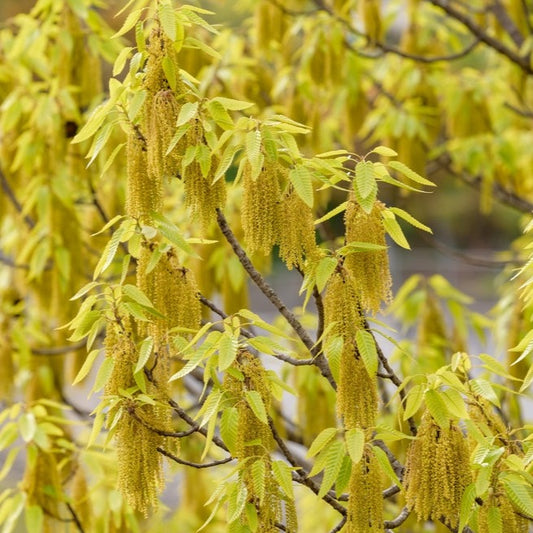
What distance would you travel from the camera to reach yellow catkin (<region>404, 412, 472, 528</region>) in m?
1.56

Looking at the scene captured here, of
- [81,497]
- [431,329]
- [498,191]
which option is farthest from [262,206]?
[498,191]

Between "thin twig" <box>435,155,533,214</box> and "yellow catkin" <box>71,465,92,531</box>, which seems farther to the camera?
"thin twig" <box>435,155,533,214</box>

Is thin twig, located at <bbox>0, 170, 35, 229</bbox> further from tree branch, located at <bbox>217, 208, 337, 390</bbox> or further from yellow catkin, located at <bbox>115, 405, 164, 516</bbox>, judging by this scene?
A: yellow catkin, located at <bbox>115, 405, 164, 516</bbox>

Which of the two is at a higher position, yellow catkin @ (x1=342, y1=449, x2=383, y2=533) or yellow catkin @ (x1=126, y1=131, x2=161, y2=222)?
yellow catkin @ (x1=126, y1=131, x2=161, y2=222)

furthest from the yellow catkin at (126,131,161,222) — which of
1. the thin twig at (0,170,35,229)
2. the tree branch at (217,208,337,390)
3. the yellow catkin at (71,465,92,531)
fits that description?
the thin twig at (0,170,35,229)

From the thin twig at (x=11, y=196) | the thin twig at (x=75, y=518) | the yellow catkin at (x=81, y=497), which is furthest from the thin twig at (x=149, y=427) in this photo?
the thin twig at (x=11, y=196)

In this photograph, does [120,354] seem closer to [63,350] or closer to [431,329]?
[63,350]

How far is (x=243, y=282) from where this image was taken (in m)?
3.14

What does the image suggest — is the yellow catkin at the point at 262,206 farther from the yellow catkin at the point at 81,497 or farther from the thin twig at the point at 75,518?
the yellow catkin at the point at 81,497

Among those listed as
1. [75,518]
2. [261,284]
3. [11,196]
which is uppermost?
[11,196]

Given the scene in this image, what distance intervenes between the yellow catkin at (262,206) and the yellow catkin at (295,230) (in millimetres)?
14

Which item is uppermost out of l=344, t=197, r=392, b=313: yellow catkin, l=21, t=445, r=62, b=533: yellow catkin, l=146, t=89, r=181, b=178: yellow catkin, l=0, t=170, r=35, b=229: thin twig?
l=0, t=170, r=35, b=229: thin twig

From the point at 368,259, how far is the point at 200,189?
1.04ft

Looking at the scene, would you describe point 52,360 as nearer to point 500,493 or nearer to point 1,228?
point 1,228
